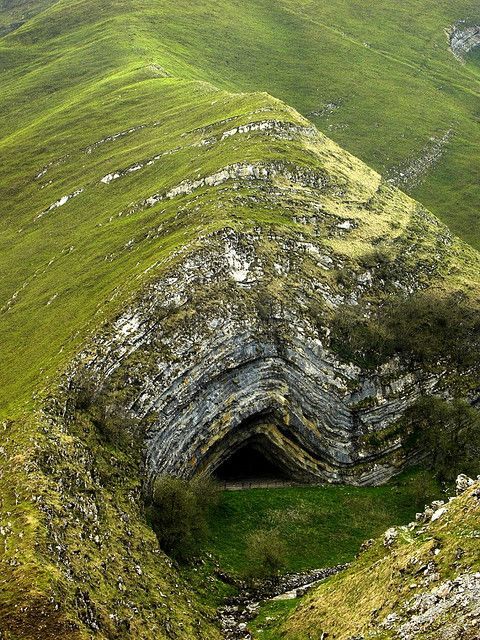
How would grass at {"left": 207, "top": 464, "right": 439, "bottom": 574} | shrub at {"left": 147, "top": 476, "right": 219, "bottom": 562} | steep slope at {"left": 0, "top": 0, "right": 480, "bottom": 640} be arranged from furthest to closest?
grass at {"left": 207, "top": 464, "right": 439, "bottom": 574}, shrub at {"left": 147, "top": 476, "right": 219, "bottom": 562}, steep slope at {"left": 0, "top": 0, "right": 480, "bottom": 640}

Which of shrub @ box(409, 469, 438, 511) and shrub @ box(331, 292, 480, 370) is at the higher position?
shrub @ box(331, 292, 480, 370)

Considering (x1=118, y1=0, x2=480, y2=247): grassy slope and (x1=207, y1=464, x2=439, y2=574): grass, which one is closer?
(x1=207, y1=464, x2=439, y2=574): grass

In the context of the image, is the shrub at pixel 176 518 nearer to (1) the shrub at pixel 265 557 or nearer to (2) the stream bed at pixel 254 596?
(1) the shrub at pixel 265 557

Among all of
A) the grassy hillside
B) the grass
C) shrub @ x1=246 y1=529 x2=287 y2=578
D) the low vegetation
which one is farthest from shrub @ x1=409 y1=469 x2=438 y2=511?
the grassy hillside

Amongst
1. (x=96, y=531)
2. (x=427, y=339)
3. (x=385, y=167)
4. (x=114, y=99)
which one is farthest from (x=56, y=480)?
(x=385, y=167)

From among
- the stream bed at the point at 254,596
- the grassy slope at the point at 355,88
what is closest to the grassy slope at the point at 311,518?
the stream bed at the point at 254,596

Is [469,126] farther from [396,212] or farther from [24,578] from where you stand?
[24,578]

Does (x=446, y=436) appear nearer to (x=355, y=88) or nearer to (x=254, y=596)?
(x=254, y=596)

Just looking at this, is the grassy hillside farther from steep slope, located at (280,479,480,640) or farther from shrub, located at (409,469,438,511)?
steep slope, located at (280,479,480,640)

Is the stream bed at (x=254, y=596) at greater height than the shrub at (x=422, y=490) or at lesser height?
greater
